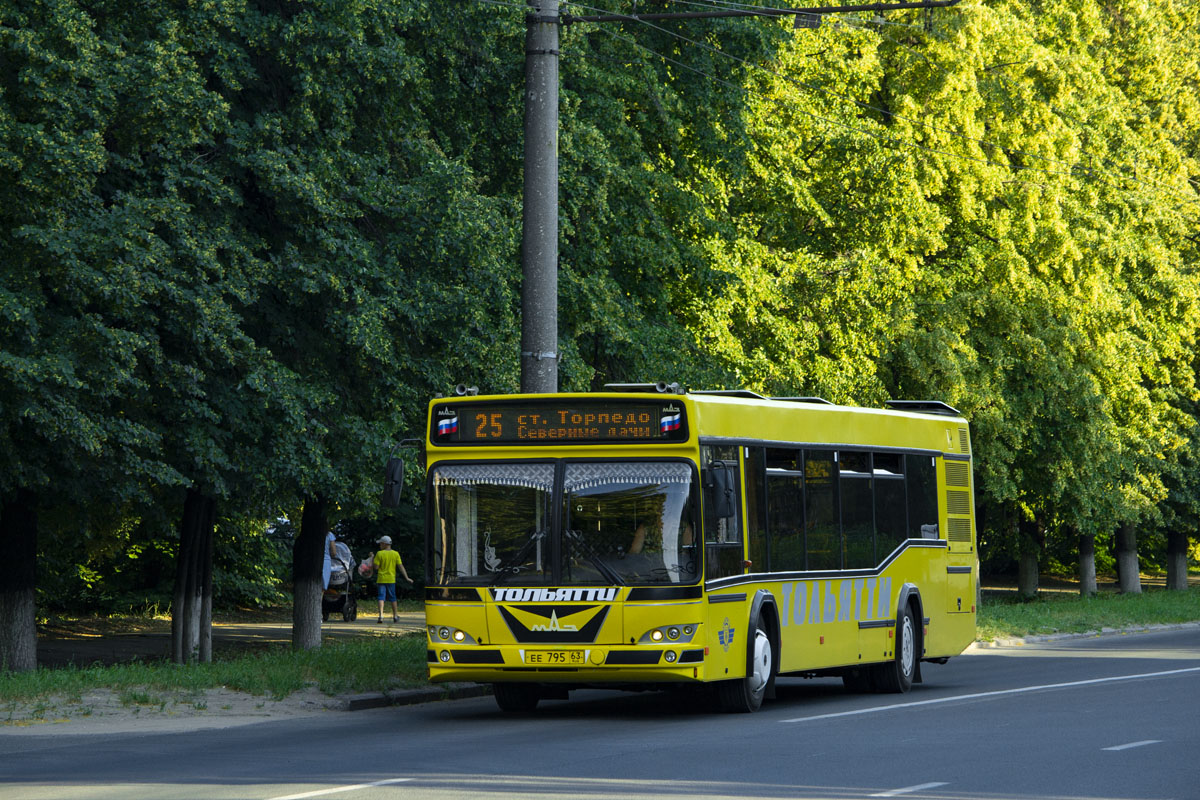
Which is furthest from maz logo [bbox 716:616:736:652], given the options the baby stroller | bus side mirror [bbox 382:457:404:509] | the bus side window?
the baby stroller

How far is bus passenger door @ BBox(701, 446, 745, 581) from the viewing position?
49.5 ft

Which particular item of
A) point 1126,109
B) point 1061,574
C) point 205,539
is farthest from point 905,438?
point 1061,574

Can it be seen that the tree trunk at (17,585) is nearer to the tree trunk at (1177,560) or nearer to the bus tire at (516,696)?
the bus tire at (516,696)

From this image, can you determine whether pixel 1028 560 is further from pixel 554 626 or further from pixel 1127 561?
pixel 554 626

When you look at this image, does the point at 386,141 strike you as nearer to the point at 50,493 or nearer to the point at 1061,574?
the point at 50,493

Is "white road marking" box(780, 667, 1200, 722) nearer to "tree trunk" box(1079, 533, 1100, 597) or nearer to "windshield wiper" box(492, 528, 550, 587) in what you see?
"windshield wiper" box(492, 528, 550, 587)

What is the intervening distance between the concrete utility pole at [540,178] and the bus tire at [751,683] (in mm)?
3368

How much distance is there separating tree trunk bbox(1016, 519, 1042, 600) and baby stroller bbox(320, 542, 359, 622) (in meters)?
17.8

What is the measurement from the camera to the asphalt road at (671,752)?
10.7 metres

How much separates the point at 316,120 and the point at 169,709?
875cm

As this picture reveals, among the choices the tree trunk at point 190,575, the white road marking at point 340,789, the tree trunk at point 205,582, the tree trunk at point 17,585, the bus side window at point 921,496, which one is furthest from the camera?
the tree trunk at point 205,582

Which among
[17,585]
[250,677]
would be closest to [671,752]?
[250,677]

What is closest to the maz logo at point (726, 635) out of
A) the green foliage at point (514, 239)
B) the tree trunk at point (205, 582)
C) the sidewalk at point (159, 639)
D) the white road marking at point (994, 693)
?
the white road marking at point (994, 693)

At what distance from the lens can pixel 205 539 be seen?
85.7 ft
